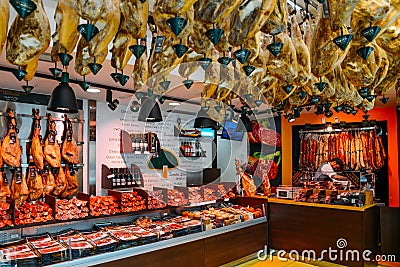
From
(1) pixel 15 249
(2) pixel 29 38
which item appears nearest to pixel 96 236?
(1) pixel 15 249

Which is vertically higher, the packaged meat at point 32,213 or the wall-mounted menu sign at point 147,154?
the wall-mounted menu sign at point 147,154

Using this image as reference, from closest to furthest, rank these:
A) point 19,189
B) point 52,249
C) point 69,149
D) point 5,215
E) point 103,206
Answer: point 52,249 → point 5,215 → point 103,206 → point 19,189 → point 69,149

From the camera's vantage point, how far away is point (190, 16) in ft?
2.77

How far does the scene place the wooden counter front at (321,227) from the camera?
5090 millimetres

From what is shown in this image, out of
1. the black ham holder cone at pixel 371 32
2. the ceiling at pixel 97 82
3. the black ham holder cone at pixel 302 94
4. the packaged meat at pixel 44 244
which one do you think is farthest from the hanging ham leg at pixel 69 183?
the black ham holder cone at pixel 371 32

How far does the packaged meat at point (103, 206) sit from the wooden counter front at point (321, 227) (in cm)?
263

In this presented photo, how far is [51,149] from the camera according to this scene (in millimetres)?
5359

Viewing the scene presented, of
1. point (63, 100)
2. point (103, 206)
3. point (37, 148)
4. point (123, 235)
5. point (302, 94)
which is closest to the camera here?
point (302, 94)

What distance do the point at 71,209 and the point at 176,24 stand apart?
391 cm

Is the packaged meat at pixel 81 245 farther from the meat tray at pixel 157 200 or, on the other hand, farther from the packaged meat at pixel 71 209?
the meat tray at pixel 157 200

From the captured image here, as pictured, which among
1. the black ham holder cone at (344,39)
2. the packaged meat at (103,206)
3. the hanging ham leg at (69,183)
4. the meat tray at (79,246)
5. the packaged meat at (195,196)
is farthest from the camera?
the hanging ham leg at (69,183)

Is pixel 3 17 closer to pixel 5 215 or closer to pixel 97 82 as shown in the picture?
pixel 5 215

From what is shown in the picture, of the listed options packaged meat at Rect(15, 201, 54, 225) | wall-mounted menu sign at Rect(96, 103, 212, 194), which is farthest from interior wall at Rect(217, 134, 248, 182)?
packaged meat at Rect(15, 201, 54, 225)

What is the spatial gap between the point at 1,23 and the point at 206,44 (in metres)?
0.46
